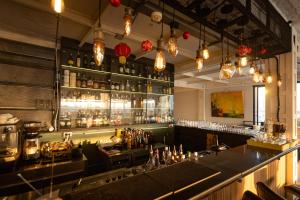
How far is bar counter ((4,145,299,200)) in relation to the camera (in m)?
0.97

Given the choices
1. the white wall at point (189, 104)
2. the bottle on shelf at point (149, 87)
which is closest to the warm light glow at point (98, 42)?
the bottle on shelf at point (149, 87)

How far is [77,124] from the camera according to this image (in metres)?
3.60

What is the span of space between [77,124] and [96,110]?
1.70 feet

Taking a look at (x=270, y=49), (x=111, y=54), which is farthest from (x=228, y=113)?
(x=111, y=54)

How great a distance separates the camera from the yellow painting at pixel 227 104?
788 centimetres

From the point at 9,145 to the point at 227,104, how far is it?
8.28m

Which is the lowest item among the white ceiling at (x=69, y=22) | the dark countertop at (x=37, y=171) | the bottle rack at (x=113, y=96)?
the dark countertop at (x=37, y=171)

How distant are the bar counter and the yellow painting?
22.5 ft

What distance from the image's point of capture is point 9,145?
7.06ft

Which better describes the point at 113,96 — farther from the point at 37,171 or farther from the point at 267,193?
the point at 267,193

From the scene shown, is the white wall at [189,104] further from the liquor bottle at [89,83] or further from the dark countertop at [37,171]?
the dark countertop at [37,171]

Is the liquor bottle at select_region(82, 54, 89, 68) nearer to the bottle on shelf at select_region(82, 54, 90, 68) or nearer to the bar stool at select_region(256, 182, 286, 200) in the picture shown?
the bottle on shelf at select_region(82, 54, 90, 68)

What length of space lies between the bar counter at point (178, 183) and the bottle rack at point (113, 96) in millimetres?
2370

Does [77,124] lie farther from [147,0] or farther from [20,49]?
[147,0]
